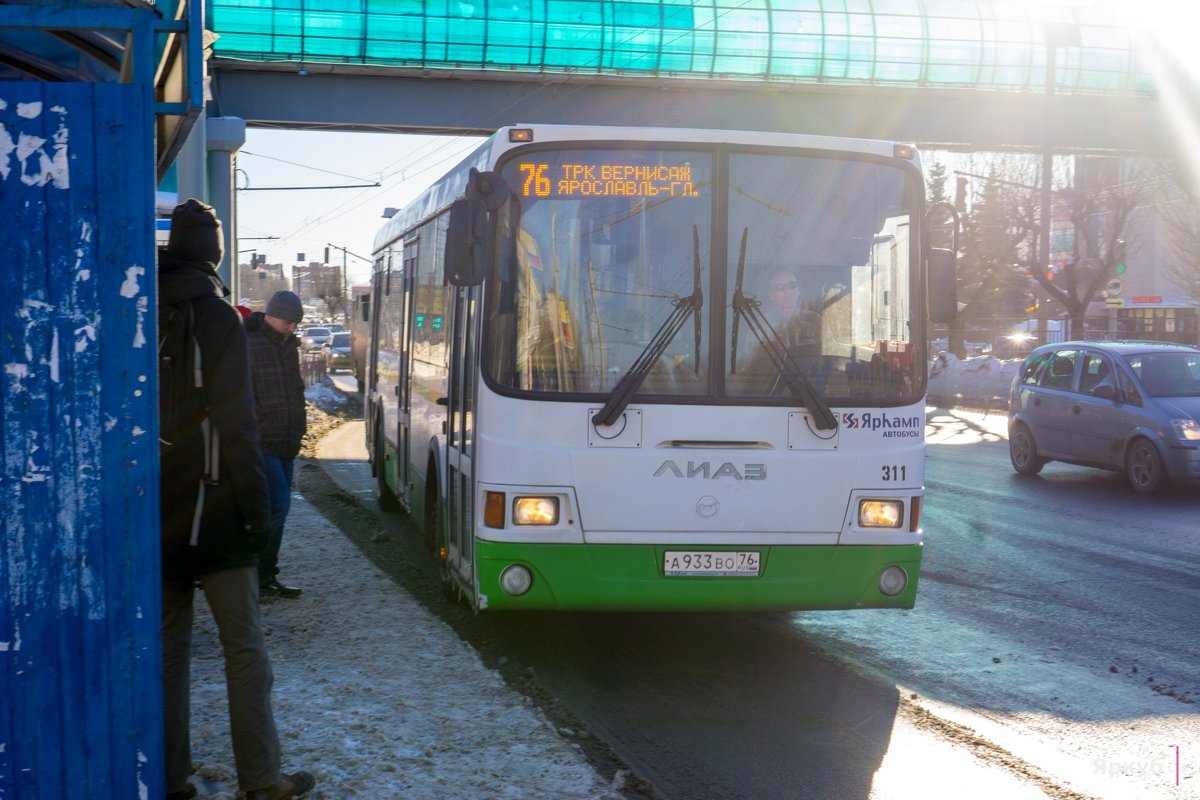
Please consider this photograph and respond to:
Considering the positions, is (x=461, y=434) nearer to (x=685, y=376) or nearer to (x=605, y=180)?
(x=685, y=376)

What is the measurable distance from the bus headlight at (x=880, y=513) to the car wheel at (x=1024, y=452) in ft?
34.5

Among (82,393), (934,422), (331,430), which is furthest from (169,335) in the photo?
(934,422)

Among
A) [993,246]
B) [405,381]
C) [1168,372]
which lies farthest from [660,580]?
[993,246]

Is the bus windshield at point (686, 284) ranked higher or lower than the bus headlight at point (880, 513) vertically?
higher

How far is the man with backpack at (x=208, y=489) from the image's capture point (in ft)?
14.7

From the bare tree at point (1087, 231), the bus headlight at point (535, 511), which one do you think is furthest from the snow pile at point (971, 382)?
the bus headlight at point (535, 511)

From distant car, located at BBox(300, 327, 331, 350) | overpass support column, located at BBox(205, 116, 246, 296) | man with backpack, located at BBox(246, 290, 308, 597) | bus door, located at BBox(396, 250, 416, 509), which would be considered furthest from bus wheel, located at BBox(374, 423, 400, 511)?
distant car, located at BBox(300, 327, 331, 350)

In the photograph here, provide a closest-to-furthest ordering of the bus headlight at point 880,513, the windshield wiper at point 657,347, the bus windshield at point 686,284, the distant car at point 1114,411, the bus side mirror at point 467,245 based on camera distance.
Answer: the bus side mirror at point 467,245
the windshield wiper at point 657,347
the bus windshield at point 686,284
the bus headlight at point 880,513
the distant car at point 1114,411

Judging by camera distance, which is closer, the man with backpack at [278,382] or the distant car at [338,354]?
the man with backpack at [278,382]

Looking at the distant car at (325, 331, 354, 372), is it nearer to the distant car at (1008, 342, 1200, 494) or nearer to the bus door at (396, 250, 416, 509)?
the distant car at (1008, 342, 1200, 494)

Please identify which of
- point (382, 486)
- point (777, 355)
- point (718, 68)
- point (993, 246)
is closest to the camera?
point (777, 355)

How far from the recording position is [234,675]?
4.70 meters

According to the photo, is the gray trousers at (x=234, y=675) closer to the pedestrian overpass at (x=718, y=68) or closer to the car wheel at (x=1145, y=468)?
the car wheel at (x=1145, y=468)

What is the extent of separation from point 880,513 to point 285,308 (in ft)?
11.5
